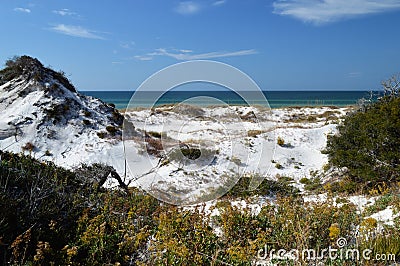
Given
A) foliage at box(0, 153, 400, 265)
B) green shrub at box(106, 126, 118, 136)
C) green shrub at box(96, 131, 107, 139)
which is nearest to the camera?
foliage at box(0, 153, 400, 265)

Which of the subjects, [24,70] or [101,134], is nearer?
[101,134]

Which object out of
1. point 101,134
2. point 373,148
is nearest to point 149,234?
point 373,148

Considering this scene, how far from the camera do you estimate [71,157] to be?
12.4m

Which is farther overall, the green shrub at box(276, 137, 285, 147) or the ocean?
the green shrub at box(276, 137, 285, 147)

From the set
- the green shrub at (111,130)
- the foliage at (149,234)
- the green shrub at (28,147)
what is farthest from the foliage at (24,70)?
the foliage at (149,234)

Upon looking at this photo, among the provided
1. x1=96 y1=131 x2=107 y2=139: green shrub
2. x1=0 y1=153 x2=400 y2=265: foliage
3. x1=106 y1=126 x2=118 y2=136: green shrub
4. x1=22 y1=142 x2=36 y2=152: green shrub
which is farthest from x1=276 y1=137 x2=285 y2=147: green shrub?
x1=22 y1=142 x2=36 y2=152: green shrub

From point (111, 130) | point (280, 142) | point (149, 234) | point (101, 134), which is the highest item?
point (111, 130)

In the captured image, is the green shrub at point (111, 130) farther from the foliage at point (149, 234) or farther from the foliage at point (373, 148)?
the foliage at point (373, 148)

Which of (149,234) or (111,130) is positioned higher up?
(111,130)

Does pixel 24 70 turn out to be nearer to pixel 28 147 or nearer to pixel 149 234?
pixel 28 147

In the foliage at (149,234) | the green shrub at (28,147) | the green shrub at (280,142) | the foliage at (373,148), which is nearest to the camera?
the foliage at (149,234)

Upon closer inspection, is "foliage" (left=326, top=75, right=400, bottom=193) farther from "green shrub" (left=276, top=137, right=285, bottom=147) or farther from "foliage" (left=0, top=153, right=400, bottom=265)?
"foliage" (left=0, top=153, right=400, bottom=265)

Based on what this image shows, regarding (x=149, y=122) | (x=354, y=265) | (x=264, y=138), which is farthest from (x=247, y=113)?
(x=354, y=265)

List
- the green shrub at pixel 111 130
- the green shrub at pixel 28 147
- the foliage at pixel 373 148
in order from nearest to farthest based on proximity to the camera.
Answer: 1. the foliage at pixel 373 148
2. the green shrub at pixel 28 147
3. the green shrub at pixel 111 130
